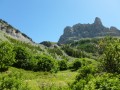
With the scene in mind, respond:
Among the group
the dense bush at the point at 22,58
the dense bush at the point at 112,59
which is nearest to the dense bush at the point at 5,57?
the dense bush at the point at 22,58

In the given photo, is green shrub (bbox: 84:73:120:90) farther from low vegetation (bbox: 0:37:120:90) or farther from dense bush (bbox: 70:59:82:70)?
dense bush (bbox: 70:59:82:70)

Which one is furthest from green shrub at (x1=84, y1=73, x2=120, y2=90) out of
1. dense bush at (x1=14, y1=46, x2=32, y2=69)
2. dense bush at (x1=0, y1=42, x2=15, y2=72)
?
dense bush at (x1=14, y1=46, x2=32, y2=69)

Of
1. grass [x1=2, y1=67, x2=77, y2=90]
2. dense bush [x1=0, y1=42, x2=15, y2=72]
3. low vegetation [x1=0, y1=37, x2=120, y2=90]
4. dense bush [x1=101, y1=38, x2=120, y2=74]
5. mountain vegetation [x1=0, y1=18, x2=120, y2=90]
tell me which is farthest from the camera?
dense bush [x1=0, y1=42, x2=15, y2=72]

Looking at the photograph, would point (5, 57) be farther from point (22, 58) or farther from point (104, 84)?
point (104, 84)

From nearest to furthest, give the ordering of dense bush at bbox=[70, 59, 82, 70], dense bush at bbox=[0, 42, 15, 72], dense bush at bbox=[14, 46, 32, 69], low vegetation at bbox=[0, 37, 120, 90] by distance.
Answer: low vegetation at bbox=[0, 37, 120, 90] < dense bush at bbox=[0, 42, 15, 72] < dense bush at bbox=[14, 46, 32, 69] < dense bush at bbox=[70, 59, 82, 70]

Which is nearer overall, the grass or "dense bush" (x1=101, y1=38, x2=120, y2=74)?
"dense bush" (x1=101, y1=38, x2=120, y2=74)

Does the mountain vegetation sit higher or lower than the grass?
higher

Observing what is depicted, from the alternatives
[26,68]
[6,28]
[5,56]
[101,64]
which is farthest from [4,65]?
[6,28]

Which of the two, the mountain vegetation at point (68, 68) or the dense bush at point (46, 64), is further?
the dense bush at point (46, 64)

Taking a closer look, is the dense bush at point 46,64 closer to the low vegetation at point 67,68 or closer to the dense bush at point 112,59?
the low vegetation at point 67,68

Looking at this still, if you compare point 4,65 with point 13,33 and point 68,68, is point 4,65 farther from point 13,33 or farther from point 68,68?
point 13,33

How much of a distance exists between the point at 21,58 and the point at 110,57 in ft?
137

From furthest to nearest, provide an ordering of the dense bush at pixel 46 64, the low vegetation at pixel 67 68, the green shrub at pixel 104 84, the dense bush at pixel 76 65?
the dense bush at pixel 76 65, the dense bush at pixel 46 64, the low vegetation at pixel 67 68, the green shrub at pixel 104 84

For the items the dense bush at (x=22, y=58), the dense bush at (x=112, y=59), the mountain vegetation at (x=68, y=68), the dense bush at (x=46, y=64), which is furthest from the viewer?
the dense bush at (x=46, y=64)
